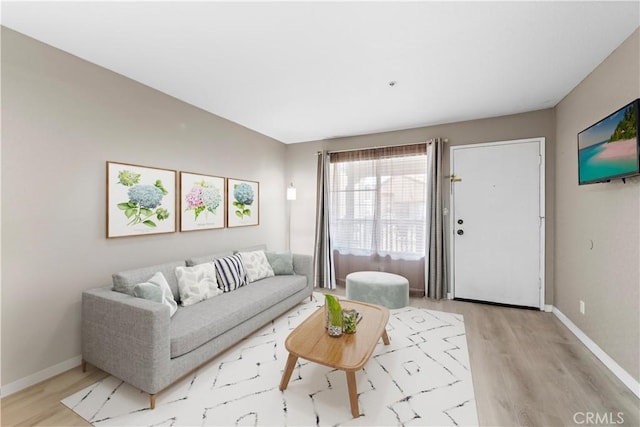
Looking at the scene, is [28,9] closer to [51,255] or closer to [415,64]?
[51,255]

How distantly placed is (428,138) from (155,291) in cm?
372

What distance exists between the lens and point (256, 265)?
326 cm

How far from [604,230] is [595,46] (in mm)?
1435

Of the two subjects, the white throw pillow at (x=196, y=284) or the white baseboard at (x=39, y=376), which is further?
the white throw pillow at (x=196, y=284)

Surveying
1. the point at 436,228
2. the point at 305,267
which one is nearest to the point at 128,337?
the point at 305,267

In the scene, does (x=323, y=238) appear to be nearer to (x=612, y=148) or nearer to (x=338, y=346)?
(x=338, y=346)

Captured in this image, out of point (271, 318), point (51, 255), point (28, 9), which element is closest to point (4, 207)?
point (51, 255)

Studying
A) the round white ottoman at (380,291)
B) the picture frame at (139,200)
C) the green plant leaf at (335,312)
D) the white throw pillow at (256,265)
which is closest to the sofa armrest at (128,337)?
the picture frame at (139,200)

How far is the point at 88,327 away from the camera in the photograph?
1.98m

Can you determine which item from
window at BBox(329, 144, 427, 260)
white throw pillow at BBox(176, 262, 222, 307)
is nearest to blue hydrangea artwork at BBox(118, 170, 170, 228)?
white throw pillow at BBox(176, 262, 222, 307)

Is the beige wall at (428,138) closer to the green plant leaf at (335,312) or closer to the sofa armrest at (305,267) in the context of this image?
the sofa armrest at (305,267)

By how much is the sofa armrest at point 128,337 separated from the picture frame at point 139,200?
0.67m

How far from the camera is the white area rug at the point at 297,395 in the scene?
1.60 metres

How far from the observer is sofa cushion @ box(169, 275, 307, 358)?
6.17 ft
